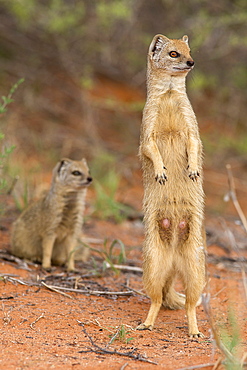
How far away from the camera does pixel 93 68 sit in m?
9.62

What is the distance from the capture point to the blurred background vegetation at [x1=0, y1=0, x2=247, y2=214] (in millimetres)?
8461

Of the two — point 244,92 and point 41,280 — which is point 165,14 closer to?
point 244,92

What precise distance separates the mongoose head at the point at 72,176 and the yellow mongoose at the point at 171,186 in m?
1.50

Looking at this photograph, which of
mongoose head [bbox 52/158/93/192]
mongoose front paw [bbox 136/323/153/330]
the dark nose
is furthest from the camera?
mongoose head [bbox 52/158/93/192]

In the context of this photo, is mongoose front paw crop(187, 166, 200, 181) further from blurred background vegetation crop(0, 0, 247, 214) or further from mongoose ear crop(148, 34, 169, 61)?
blurred background vegetation crop(0, 0, 247, 214)

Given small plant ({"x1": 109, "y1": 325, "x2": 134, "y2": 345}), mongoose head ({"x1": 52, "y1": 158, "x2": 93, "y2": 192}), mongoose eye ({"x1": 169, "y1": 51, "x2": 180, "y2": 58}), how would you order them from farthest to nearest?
mongoose head ({"x1": 52, "y1": 158, "x2": 93, "y2": 192}) → mongoose eye ({"x1": 169, "y1": 51, "x2": 180, "y2": 58}) → small plant ({"x1": 109, "y1": 325, "x2": 134, "y2": 345})

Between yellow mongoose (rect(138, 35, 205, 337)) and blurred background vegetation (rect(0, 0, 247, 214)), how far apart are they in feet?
14.1

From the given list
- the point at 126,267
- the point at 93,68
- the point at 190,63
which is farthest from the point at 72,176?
the point at 93,68

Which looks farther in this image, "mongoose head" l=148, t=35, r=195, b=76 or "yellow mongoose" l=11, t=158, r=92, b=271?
"yellow mongoose" l=11, t=158, r=92, b=271

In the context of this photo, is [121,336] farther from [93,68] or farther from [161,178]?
[93,68]

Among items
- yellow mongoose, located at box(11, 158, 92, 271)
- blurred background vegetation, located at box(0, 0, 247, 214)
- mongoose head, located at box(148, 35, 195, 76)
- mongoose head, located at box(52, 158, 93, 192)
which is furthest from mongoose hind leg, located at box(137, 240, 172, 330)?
blurred background vegetation, located at box(0, 0, 247, 214)

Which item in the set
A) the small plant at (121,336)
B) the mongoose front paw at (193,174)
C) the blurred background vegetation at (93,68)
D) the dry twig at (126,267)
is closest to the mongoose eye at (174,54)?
the mongoose front paw at (193,174)

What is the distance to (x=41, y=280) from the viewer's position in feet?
14.2

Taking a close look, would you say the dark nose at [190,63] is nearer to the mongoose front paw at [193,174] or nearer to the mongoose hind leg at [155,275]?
the mongoose front paw at [193,174]
